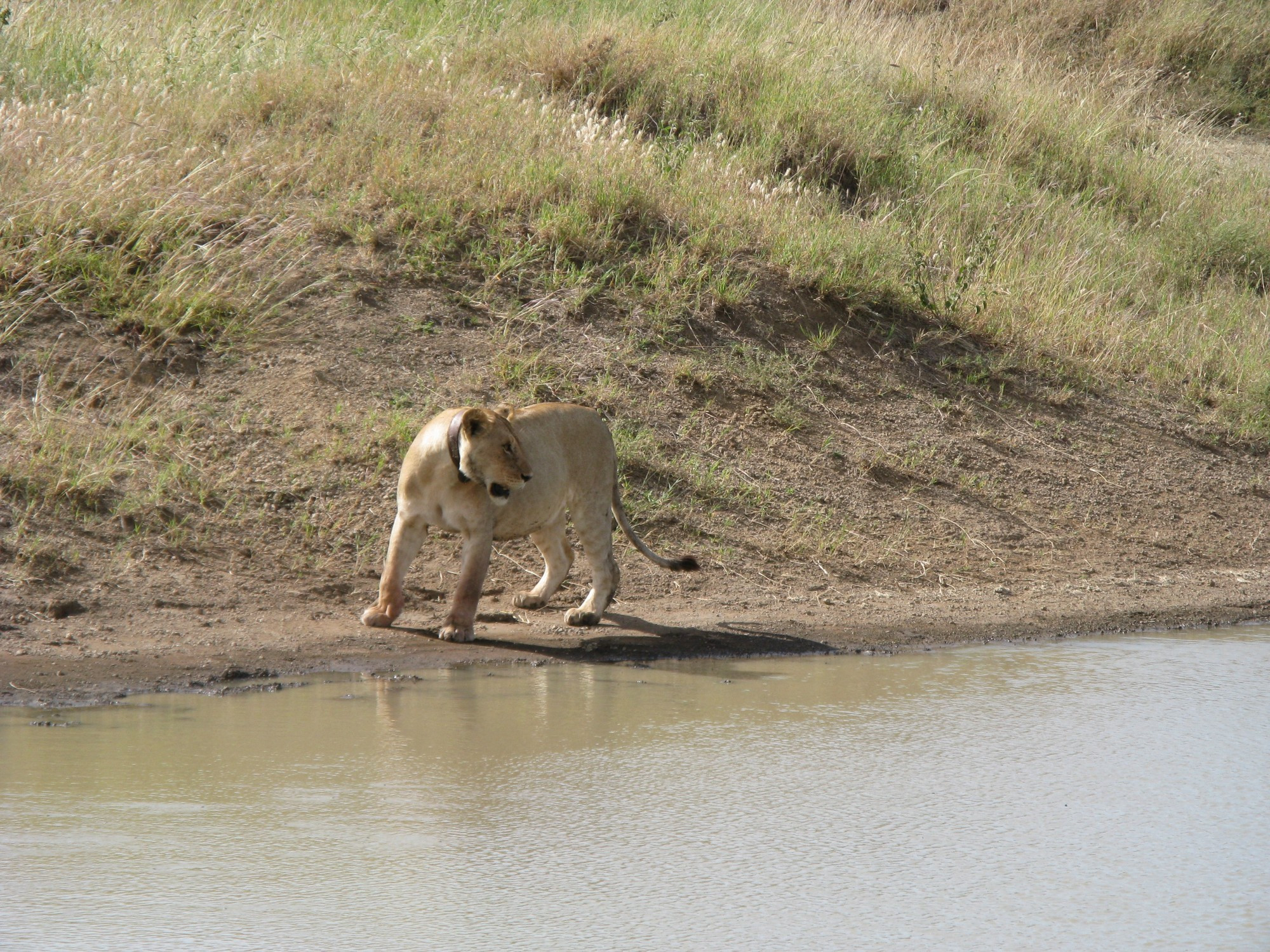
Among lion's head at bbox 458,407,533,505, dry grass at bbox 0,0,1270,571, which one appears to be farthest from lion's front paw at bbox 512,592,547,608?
dry grass at bbox 0,0,1270,571

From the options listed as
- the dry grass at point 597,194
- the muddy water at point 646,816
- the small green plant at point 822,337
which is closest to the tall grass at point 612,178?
the dry grass at point 597,194

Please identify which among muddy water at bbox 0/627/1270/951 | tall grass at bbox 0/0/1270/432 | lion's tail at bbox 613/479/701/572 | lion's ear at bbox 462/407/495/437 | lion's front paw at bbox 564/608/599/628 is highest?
tall grass at bbox 0/0/1270/432

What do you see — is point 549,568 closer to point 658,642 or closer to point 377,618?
point 658,642

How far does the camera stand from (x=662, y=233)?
31.5 feet

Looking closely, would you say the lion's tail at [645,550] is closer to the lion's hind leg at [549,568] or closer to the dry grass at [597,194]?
the lion's hind leg at [549,568]

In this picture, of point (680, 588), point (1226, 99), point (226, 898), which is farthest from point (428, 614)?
point (1226, 99)

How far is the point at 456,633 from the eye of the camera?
5.77m

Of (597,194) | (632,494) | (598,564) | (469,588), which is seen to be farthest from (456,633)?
(597,194)

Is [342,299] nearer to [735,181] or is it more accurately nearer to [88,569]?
[88,569]

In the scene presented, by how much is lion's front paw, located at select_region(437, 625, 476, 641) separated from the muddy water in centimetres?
40

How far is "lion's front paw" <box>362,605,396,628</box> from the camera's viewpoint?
5930 mm

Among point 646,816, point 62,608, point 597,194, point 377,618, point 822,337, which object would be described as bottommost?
point 62,608

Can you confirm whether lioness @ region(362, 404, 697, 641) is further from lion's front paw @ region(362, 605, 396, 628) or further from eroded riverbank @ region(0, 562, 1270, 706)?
eroded riverbank @ region(0, 562, 1270, 706)

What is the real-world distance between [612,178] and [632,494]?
296cm
